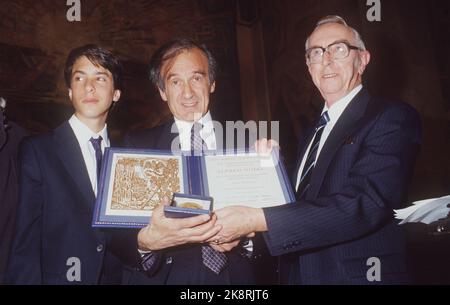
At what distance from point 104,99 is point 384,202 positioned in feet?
5.40

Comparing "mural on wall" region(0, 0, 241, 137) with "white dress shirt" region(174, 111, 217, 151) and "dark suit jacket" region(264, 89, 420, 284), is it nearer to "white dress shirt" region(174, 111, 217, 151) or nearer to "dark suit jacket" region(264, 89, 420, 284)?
"white dress shirt" region(174, 111, 217, 151)

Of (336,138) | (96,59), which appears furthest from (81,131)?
(336,138)

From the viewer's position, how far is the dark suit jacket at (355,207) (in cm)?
174

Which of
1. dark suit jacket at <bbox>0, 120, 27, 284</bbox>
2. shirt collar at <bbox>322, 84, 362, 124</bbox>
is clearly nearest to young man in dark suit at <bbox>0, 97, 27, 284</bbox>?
dark suit jacket at <bbox>0, 120, 27, 284</bbox>

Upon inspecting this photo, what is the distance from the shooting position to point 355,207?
1.75 meters

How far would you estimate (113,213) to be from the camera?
181cm

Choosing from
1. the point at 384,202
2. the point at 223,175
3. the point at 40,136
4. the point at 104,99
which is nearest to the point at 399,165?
the point at 384,202

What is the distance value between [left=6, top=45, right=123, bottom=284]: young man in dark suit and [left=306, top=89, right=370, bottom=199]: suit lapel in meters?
1.12

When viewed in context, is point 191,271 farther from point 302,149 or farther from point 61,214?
point 302,149

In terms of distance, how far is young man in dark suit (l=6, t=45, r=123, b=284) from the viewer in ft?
6.29

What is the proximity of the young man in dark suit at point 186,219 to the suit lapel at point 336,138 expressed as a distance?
53cm

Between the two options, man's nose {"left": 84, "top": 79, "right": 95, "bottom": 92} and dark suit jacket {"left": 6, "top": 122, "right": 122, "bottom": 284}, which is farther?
man's nose {"left": 84, "top": 79, "right": 95, "bottom": 92}
